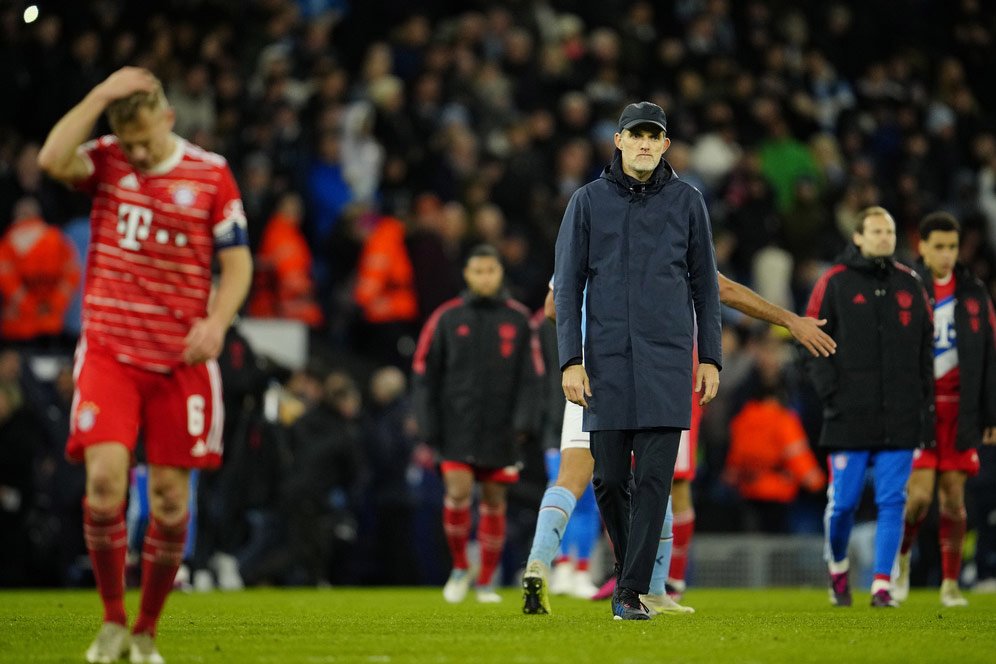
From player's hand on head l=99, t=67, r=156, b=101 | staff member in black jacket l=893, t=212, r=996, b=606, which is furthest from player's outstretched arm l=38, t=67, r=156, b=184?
staff member in black jacket l=893, t=212, r=996, b=606

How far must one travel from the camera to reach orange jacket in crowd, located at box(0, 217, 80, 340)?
16.1 m

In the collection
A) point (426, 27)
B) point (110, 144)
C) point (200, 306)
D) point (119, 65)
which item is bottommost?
point (200, 306)

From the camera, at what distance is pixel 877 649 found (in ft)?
24.8

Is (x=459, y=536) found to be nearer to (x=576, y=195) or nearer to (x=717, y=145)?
(x=576, y=195)

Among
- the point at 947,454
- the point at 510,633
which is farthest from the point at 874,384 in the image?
the point at 510,633

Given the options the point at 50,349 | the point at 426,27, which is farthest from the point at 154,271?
the point at 426,27

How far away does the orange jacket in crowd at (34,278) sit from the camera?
16.1 metres

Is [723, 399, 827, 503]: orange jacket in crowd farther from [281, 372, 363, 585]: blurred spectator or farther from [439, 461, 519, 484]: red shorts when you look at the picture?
[439, 461, 519, 484]: red shorts

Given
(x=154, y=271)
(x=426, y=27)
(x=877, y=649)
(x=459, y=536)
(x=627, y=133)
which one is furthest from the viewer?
(x=426, y=27)

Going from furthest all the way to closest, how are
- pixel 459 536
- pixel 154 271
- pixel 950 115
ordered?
pixel 950 115, pixel 459 536, pixel 154 271

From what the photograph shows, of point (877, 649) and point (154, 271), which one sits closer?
point (154, 271)

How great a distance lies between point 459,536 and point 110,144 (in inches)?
264

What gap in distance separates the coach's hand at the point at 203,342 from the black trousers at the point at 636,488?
8.05ft

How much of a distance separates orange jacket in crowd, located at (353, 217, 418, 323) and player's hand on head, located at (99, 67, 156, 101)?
438 inches
